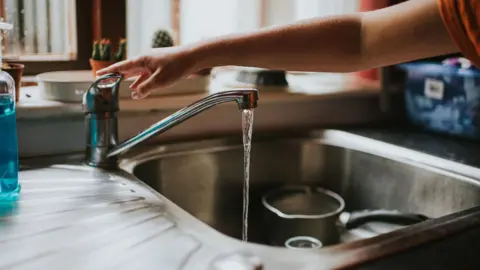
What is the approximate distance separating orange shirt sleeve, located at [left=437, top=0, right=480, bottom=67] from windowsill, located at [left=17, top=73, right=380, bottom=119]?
616 millimetres

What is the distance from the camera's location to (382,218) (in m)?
1.09

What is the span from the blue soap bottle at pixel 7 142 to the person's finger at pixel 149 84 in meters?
0.19

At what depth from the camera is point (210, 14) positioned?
1737 mm

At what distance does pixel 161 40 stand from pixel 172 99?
0.54 ft

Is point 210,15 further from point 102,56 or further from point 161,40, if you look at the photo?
point 102,56

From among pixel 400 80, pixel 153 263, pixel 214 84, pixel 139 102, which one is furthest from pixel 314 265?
pixel 400 80

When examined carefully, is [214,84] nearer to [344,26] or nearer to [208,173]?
[208,173]

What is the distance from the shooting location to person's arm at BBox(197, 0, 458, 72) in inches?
33.2

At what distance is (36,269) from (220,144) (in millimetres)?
651

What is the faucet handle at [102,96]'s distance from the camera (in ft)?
3.22

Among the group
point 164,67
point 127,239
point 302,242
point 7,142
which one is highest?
point 164,67

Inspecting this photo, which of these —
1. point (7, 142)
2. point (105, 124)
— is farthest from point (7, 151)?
point (105, 124)

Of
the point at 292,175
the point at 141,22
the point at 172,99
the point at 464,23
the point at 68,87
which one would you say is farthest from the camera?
the point at 141,22

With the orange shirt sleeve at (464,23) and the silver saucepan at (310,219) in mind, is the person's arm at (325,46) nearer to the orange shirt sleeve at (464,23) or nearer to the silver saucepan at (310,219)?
the orange shirt sleeve at (464,23)
